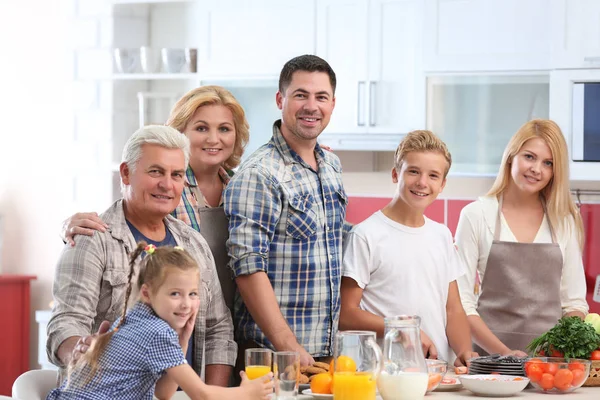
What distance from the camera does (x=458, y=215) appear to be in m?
4.62

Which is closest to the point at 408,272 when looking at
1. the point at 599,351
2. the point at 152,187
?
the point at 599,351

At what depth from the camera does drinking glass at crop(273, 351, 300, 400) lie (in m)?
1.98

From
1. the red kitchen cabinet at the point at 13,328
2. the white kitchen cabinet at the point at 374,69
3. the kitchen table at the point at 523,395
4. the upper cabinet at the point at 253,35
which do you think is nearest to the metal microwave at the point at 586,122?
the white kitchen cabinet at the point at 374,69

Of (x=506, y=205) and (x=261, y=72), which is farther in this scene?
(x=261, y=72)

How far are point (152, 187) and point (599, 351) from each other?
4.01 ft

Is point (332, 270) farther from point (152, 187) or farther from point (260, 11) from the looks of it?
A: point (260, 11)

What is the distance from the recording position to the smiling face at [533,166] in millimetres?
3053

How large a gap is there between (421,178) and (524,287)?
62 centimetres

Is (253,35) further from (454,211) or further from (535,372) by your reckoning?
(535,372)

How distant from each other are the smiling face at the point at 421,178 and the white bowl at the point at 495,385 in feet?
2.10

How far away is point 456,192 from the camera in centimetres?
471

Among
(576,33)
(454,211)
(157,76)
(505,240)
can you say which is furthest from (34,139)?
(505,240)

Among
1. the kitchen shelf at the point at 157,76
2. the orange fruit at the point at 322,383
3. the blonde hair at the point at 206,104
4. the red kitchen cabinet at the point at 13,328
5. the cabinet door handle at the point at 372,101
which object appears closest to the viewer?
the orange fruit at the point at 322,383

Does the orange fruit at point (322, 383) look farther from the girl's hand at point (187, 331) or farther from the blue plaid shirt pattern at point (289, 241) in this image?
the blue plaid shirt pattern at point (289, 241)
